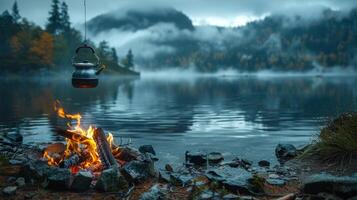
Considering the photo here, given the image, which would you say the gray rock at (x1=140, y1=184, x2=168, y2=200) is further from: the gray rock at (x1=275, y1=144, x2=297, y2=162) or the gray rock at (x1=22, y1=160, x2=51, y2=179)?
the gray rock at (x1=275, y1=144, x2=297, y2=162)

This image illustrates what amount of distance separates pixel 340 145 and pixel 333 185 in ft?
12.1

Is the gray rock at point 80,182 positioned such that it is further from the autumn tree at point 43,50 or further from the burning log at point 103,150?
the autumn tree at point 43,50

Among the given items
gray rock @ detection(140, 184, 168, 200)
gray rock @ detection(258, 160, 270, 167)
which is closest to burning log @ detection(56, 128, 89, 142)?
gray rock @ detection(140, 184, 168, 200)

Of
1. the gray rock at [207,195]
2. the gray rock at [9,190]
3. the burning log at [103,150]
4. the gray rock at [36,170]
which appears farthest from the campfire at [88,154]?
the gray rock at [207,195]

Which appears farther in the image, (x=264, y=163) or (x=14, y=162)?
(x=264, y=163)

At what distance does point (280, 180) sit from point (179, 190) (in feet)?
9.02

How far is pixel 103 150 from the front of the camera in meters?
10.4

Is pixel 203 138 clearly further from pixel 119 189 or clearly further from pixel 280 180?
pixel 119 189

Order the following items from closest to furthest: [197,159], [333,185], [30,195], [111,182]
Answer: [333,185], [30,195], [111,182], [197,159]

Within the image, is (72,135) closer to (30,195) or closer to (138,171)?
(138,171)

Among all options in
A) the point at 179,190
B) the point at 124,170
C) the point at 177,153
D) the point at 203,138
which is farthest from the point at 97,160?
the point at 203,138

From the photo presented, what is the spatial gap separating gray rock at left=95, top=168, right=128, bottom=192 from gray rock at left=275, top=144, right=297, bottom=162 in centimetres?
724

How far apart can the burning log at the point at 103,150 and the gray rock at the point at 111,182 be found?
5.57ft

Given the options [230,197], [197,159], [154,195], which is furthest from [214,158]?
[154,195]
